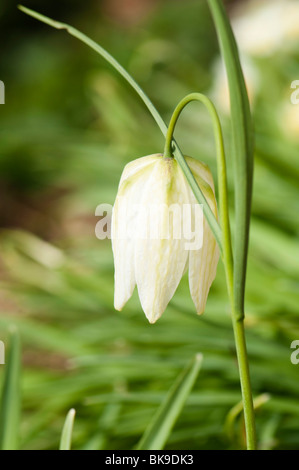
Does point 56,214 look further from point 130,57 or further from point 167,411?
point 167,411

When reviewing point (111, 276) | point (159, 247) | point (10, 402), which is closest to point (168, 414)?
point (10, 402)

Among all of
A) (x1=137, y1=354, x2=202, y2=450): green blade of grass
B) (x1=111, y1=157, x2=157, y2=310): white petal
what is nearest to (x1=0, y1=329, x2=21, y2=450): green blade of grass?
(x1=137, y1=354, x2=202, y2=450): green blade of grass

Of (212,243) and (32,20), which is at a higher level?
(32,20)

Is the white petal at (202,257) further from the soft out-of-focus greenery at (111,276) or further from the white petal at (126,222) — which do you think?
the soft out-of-focus greenery at (111,276)

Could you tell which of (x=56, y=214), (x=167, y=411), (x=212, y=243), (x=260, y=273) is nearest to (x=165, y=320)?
(x=260, y=273)

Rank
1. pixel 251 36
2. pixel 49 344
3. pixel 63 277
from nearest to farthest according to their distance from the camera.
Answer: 1. pixel 49 344
2. pixel 63 277
3. pixel 251 36

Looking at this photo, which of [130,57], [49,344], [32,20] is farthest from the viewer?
[32,20]
